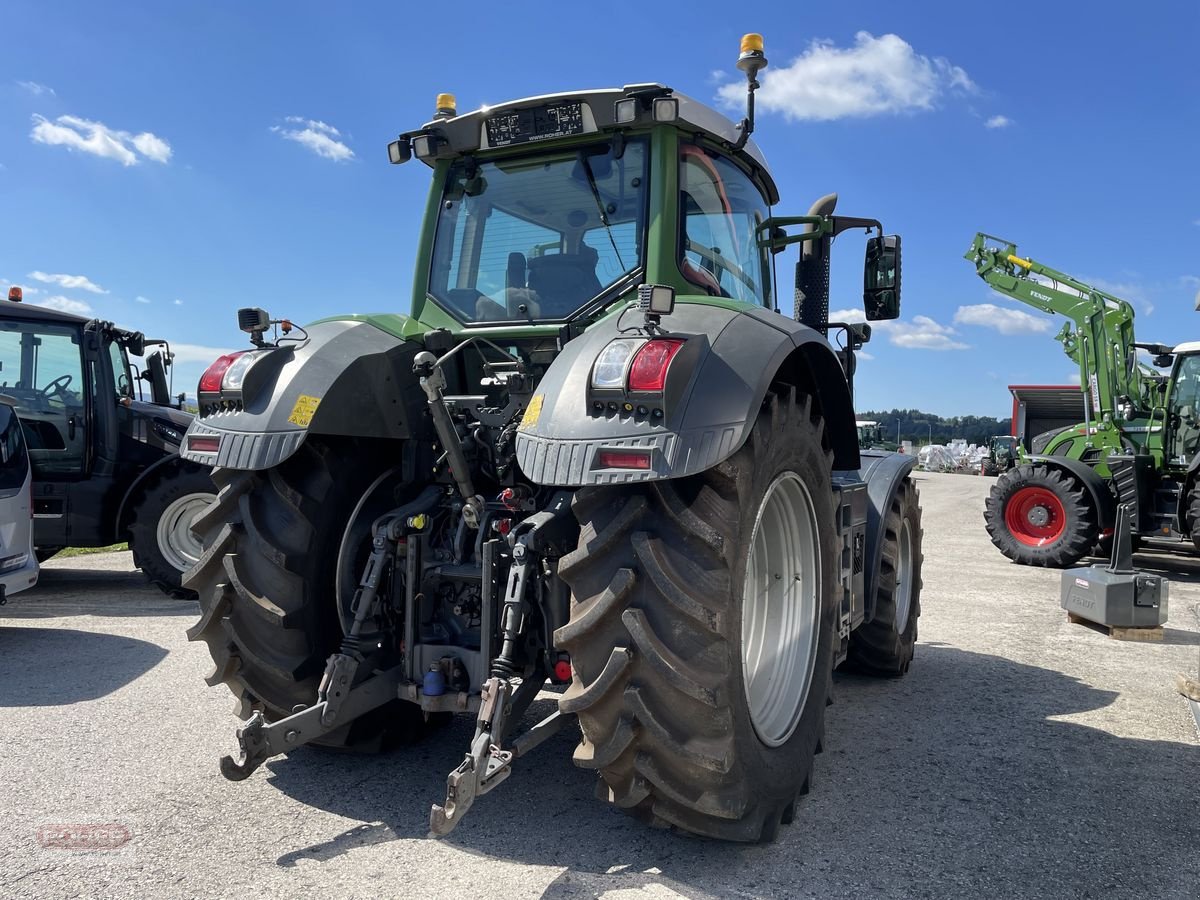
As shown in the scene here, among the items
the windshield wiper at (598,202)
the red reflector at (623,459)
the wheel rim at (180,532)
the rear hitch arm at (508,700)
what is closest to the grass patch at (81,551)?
the wheel rim at (180,532)

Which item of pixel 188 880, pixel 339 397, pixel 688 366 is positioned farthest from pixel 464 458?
pixel 188 880

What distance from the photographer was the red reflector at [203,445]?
317 centimetres

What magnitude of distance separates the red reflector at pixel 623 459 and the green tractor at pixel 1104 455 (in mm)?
9079

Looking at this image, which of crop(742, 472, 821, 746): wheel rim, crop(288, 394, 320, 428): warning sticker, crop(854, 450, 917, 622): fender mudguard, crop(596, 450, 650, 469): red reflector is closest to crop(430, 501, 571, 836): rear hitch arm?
crop(596, 450, 650, 469): red reflector

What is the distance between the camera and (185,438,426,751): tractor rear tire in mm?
3158

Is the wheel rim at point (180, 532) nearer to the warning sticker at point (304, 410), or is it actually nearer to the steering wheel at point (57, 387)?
the steering wheel at point (57, 387)

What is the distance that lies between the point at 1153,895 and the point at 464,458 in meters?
2.54

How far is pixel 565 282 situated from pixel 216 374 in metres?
1.38

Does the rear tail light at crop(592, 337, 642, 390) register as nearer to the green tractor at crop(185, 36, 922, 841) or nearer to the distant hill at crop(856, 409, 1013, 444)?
the green tractor at crop(185, 36, 922, 841)

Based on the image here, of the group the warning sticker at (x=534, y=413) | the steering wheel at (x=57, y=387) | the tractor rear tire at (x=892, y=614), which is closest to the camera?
the warning sticker at (x=534, y=413)

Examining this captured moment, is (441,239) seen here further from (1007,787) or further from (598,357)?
(1007,787)

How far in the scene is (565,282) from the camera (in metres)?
3.61

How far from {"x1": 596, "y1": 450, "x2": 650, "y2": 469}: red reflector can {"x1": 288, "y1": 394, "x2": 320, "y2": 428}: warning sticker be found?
120 centimetres

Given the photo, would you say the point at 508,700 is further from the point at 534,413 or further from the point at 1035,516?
the point at 1035,516
